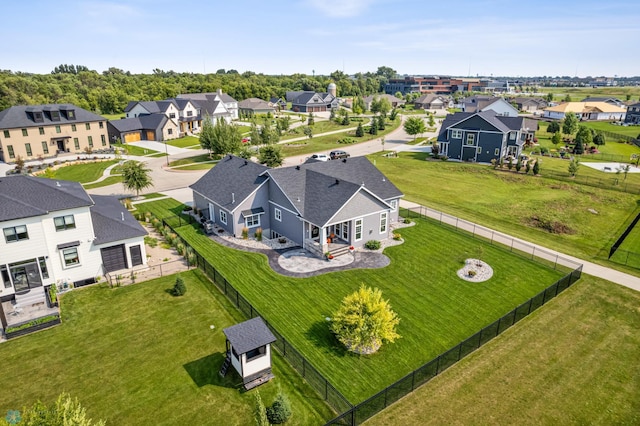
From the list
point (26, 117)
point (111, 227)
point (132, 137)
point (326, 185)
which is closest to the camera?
point (111, 227)

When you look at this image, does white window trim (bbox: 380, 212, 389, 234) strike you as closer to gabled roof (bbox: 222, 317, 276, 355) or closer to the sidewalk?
the sidewalk

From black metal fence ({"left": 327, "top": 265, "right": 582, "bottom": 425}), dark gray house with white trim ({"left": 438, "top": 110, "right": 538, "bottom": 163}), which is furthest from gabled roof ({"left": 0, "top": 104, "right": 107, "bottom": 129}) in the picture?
black metal fence ({"left": 327, "top": 265, "right": 582, "bottom": 425})

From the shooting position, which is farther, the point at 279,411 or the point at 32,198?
the point at 32,198

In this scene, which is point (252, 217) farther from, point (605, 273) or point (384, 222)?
point (605, 273)

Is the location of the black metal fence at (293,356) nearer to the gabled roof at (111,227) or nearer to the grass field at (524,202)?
the gabled roof at (111,227)

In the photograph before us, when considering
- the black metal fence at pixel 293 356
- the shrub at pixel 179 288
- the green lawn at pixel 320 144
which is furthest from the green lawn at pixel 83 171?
the black metal fence at pixel 293 356

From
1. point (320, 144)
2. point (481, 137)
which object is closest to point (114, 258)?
point (320, 144)

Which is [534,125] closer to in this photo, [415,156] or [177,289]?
[415,156]
